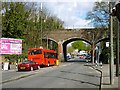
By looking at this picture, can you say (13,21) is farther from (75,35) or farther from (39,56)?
(75,35)

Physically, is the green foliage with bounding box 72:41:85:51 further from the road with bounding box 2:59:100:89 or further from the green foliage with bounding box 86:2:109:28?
the road with bounding box 2:59:100:89

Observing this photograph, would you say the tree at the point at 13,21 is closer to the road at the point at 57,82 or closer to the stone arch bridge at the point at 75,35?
the stone arch bridge at the point at 75,35

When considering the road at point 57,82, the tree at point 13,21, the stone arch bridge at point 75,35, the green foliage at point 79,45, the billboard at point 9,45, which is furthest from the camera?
the green foliage at point 79,45

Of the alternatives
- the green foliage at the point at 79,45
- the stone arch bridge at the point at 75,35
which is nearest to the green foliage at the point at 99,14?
the stone arch bridge at the point at 75,35

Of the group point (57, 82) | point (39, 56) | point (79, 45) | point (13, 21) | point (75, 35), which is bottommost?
point (57, 82)

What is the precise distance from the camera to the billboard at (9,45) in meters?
32.8

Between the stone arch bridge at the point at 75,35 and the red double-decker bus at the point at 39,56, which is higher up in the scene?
the stone arch bridge at the point at 75,35

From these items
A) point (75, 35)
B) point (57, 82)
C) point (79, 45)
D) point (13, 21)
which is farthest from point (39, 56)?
point (79, 45)

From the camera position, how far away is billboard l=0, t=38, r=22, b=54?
108 ft

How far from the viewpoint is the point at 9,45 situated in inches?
1324

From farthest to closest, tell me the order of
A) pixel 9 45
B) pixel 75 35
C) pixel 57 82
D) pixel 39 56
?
pixel 75 35, pixel 9 45, pixel 39 56, pixel 57 82

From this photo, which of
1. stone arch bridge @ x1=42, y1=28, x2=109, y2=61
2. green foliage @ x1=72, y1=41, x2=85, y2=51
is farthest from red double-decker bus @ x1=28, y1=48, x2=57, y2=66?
green foliage @ x1=72, y1=41, x2=85, y2=51

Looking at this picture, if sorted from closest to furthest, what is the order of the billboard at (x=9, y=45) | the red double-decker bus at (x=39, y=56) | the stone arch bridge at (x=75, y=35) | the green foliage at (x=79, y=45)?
the red double-decker bus at (x=39, y=56)
the billboard at (x=9, y=45)
the stone arch bridge at (x=75, y=35)
the green foliage at (x=79, y=45)

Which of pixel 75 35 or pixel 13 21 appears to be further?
pixel 75 35
